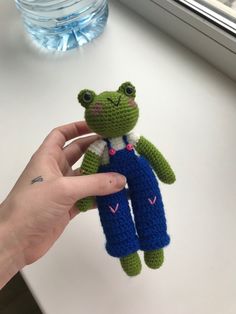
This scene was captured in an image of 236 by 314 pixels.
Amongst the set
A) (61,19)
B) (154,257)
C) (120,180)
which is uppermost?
(61,19)

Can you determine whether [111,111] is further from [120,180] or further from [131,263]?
[131,263]

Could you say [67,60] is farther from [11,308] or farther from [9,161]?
[11,308]

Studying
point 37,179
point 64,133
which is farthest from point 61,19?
point 37,179

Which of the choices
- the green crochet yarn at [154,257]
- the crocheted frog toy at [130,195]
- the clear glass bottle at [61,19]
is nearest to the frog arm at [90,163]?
the crocheted frog toy at [130,195]

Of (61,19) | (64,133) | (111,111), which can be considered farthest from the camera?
(61,19)

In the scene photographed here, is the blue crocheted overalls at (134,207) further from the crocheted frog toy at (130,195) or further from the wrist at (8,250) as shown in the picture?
the wrist at (8,250)

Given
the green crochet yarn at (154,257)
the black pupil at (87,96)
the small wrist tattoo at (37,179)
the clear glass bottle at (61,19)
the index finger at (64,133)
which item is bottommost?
the green crochet yarn at (154,257)

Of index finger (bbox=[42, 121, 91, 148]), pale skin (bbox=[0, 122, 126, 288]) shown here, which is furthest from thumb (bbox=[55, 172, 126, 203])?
index finger (bbox=[42, 121, 91, 148])
